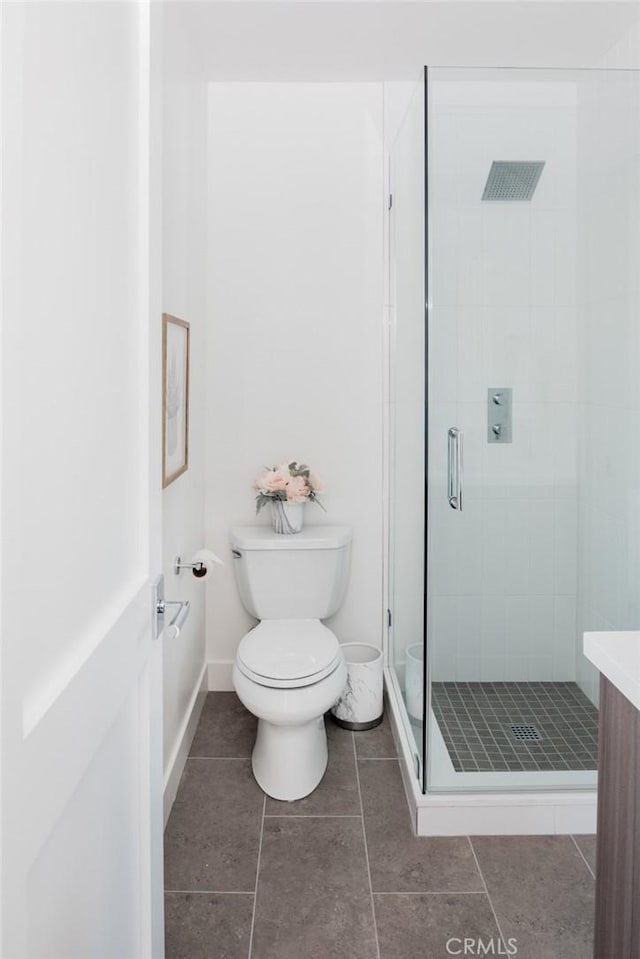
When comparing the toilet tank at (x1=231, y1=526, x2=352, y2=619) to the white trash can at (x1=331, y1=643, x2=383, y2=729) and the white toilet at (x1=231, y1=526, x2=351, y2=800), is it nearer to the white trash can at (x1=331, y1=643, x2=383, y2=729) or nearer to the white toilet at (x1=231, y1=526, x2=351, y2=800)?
the white toilet at (x1=231, y1=526, x2=351, y2=800)

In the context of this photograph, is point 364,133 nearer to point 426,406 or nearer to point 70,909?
point 426,406

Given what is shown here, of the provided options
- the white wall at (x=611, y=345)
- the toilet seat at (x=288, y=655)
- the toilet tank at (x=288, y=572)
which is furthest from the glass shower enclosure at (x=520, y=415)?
the toilet tank at (x=288, y=572)

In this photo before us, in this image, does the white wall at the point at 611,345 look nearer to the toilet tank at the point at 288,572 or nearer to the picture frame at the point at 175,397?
the toilet tank at the point at 288,572

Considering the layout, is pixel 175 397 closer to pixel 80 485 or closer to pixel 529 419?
pixel 529 419

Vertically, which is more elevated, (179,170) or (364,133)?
(364,133)

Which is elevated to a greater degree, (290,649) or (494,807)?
(290,649)

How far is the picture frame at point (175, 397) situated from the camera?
6.41 feet

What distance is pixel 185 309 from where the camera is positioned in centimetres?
235

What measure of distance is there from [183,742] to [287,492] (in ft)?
3.06

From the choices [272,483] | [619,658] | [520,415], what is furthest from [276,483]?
[619,658]

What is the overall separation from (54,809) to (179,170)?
199cm

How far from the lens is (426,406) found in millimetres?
1981

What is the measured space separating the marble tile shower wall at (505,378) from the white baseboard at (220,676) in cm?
110

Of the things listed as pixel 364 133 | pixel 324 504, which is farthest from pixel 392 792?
pixel 364 133
